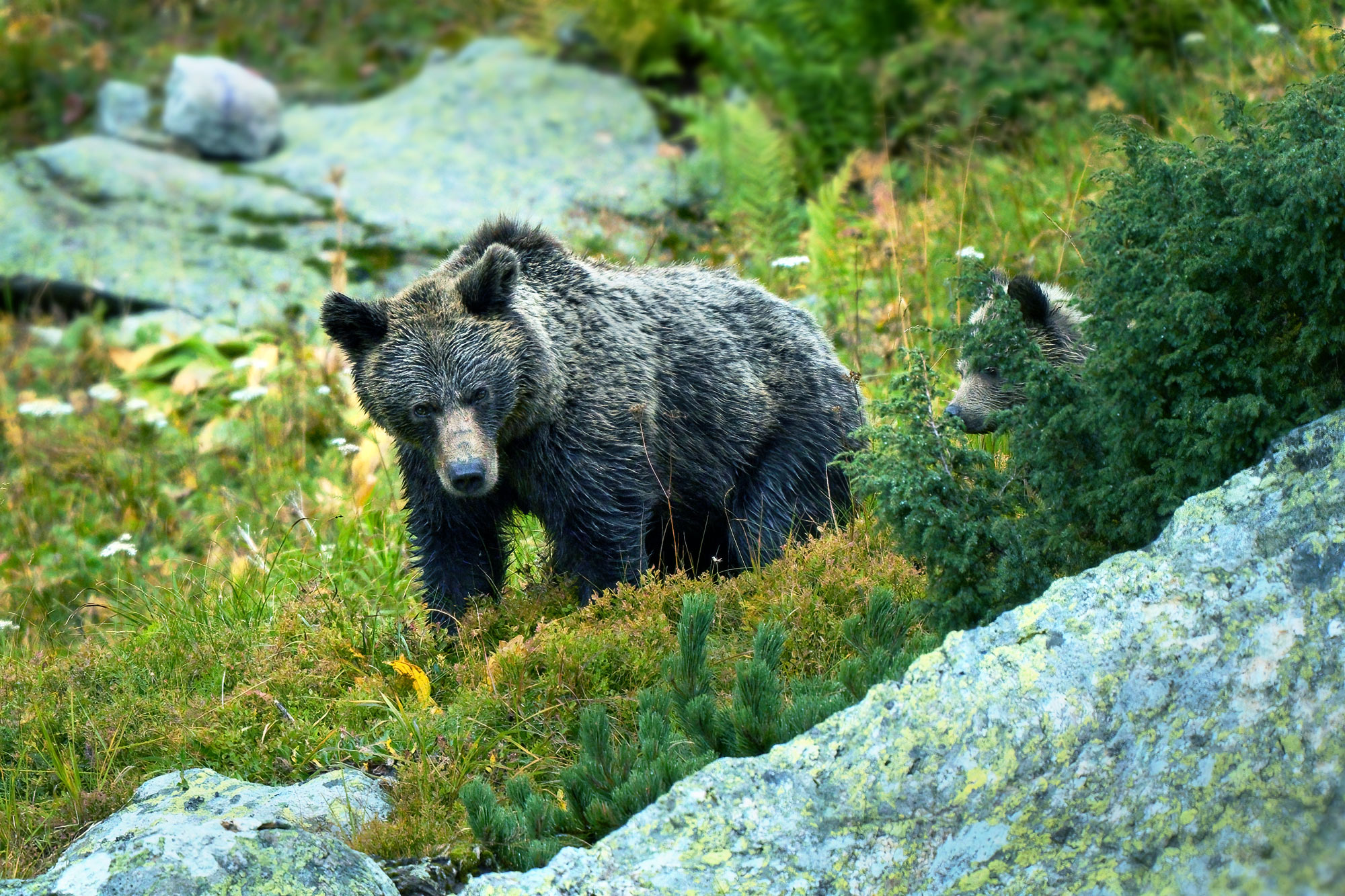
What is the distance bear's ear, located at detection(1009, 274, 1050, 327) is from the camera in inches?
222

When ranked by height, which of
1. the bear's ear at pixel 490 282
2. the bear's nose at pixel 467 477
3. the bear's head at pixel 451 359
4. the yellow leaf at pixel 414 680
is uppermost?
the bear's ear at pixel 490 282

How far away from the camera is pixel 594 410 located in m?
5.52

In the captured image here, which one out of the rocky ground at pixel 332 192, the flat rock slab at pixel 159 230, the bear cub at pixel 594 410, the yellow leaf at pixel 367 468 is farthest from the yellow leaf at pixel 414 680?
the flat rock slab at pixel 159 230

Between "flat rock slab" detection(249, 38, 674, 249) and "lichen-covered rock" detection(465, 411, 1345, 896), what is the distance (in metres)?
7.80

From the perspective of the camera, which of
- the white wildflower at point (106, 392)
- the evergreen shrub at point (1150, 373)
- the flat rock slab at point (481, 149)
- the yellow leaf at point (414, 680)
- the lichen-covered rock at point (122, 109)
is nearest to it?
the evergreen shrub at point (1150, 373)

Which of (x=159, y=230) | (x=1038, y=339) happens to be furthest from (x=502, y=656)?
(x=159, y=230)

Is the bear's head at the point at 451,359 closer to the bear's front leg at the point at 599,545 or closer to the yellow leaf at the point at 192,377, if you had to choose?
the bear's front leg at the point at 599,545

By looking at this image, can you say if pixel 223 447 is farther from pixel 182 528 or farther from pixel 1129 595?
pixel 1129 595

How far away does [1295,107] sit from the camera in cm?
345

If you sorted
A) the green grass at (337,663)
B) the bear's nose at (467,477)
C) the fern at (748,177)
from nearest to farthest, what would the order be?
1. the green grass at (337,663)
2. the bear's nose at (467,477)
3. the fern at (748,177)

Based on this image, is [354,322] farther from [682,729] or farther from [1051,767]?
[1051,767]

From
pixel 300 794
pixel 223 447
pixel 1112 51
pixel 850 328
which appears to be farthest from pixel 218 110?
pixel 300 794

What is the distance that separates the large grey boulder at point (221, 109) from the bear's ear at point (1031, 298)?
29.6ft

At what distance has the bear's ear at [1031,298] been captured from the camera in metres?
5.63
